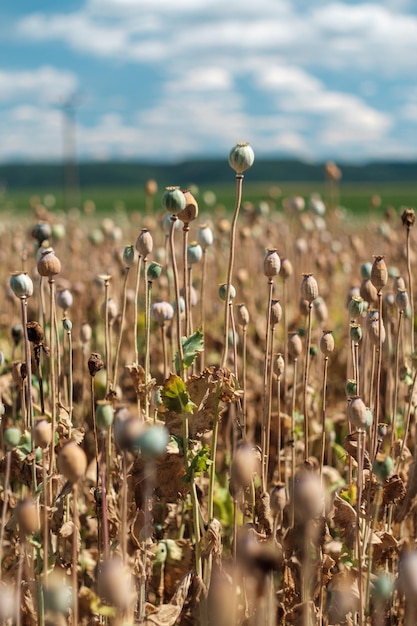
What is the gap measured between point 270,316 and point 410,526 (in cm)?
82

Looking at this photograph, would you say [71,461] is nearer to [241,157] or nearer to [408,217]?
[241,157]

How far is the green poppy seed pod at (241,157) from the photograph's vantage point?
1.79 m

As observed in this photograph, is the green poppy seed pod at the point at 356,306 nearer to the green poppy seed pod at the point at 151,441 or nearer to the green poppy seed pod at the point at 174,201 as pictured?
the green poppy seed pod at the point at 174,201

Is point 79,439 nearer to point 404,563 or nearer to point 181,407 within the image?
point 181,407

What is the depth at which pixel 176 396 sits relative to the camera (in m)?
1.84

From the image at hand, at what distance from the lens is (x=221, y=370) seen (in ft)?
6.02

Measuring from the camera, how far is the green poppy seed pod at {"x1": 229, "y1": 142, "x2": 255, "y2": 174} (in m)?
1.79

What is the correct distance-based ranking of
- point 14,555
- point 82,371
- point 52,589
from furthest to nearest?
1. point 82,371
2. point 14,555
3. point 52,589

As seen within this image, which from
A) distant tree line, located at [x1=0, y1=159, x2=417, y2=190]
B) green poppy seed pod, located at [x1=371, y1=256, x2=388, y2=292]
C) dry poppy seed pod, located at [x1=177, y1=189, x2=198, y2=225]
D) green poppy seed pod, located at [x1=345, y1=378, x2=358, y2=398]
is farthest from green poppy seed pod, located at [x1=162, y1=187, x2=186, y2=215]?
distant tree line, located at [x1=0, y1=159, x2=417, y2=190]

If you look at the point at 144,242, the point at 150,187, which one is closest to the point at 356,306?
the point at 144,242

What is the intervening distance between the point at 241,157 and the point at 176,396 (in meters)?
0.59

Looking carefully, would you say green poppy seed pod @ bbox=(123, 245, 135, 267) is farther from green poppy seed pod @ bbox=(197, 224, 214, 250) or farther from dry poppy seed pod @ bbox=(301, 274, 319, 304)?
dry poppy seed pod @ bbox=(301, 274, 319, 304)

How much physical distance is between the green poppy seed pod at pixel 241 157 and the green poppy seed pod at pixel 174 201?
0.14 metres

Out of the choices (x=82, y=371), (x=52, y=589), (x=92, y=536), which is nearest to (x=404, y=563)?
(x=52, y=589)
